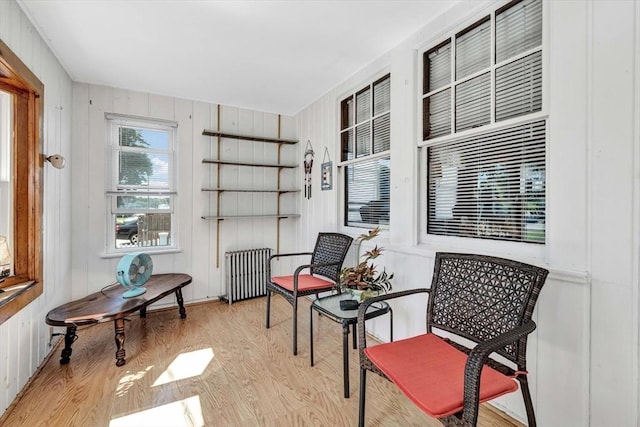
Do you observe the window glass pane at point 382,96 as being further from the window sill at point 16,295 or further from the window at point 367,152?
the window sill at point 16,295

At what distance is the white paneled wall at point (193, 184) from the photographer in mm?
3049

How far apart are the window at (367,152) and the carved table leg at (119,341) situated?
221 cm

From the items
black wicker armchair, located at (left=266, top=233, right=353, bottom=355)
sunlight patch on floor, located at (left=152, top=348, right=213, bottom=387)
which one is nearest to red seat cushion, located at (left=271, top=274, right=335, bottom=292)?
black wicker armchair, located at (left=266, top=233, right=353, bottom=355)

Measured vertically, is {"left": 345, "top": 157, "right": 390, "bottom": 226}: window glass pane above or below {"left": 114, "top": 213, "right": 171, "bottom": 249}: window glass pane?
above

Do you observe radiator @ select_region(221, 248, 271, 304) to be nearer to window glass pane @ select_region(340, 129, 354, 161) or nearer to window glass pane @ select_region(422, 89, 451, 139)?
window glass pane @ select_region(340, 129, 354, 161)

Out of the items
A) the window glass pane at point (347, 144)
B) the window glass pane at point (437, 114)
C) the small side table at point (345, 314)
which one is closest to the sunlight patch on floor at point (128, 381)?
the small side table at point (345, 314)

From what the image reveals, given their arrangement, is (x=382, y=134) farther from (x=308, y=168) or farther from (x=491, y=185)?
(x=308, y=168)

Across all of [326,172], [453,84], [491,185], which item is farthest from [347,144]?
[491,185]

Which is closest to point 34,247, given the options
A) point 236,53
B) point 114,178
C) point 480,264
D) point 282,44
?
point 114,178

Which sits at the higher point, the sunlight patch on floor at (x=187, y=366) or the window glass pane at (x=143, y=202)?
the window glass pane at (x=143, y=202)

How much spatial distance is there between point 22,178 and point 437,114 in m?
2.93

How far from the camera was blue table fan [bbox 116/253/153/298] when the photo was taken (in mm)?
2541

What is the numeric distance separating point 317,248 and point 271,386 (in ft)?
4.82

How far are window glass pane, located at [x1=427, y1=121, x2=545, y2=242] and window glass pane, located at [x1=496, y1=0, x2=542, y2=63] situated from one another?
1.50 ft
